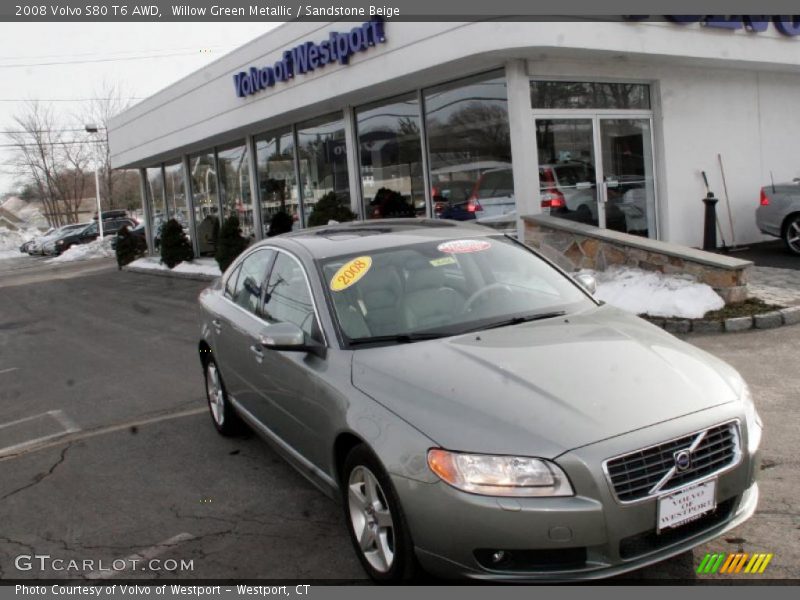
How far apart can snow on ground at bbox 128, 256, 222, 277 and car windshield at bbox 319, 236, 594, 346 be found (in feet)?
46.8

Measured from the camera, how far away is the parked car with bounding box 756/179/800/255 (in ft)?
38.7

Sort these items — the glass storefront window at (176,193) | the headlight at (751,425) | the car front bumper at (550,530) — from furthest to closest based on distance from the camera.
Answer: the glass storefront window at (176,193) → the headlight at (751,425) → the car front bumper at (550,530)

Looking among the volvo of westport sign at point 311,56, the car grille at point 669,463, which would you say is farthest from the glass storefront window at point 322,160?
the car grille at point 669,463

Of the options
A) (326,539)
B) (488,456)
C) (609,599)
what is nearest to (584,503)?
(488,456)

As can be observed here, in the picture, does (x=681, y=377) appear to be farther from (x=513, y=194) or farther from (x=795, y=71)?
Result: (x=795, y=71)

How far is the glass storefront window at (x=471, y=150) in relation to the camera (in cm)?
1148

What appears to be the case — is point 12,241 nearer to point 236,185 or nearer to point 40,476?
point 236,185

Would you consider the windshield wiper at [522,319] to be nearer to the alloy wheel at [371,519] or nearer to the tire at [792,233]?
the alloy wheel at [371,519]

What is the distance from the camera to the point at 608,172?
12.3m

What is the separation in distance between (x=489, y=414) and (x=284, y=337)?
130 centimetres

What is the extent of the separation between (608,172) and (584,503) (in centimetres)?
1028

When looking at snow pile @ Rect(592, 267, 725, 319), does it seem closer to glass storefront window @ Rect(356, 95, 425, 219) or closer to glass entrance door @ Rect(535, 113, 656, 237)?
glass entrance door @ Rect(535, 113, 656, 237)

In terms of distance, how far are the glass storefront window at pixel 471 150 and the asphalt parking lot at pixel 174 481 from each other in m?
4.83

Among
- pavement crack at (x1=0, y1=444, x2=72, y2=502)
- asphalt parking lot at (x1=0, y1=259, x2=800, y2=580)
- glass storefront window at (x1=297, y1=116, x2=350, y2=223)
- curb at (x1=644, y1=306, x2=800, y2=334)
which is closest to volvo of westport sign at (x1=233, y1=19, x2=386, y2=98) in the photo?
glass storefront window at (x1=297, y1=116, x2=350, y2=223)
